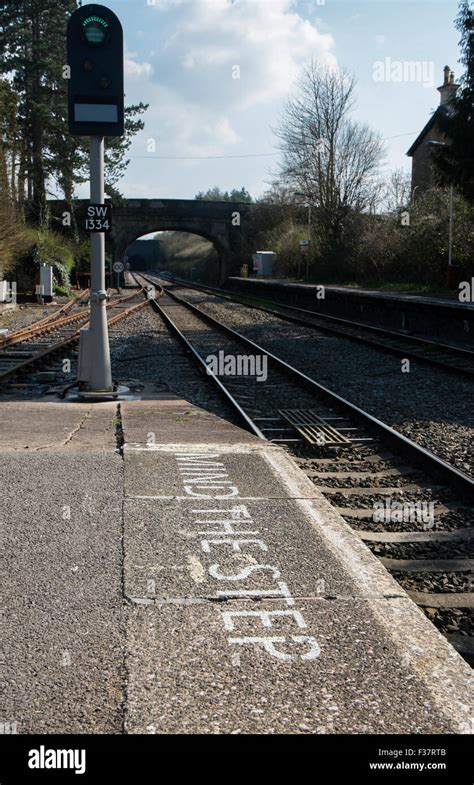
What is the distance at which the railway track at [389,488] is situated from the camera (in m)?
4.35

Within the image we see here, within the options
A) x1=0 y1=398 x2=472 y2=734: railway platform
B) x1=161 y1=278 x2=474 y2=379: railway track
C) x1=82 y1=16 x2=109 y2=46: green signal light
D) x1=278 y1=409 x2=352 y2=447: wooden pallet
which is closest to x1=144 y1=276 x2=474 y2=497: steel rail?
x1=278 y1=409 x2=352 y2=447: wooden pallet

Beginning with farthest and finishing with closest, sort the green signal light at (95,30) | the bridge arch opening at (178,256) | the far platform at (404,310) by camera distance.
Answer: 1. the bridge arch opening at (178,256)
2. the far platform at (404,310)
3. the green signal light at (95,30)

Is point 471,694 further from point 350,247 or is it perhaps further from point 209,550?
point 350,247

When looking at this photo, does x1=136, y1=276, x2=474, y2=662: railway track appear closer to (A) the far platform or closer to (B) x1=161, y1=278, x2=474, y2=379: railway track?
(B) x1=161, y1=278, x2=474, y2=379: railway track

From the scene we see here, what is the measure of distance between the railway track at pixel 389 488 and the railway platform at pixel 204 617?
326mm

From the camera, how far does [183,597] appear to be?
146 inches

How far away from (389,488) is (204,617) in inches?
122

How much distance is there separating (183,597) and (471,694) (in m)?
1.32

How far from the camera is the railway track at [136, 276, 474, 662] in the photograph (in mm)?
4348

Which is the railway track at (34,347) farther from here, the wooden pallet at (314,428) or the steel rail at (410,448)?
the steel rail at (410,448)

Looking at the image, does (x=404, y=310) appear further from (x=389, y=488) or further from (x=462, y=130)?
(x=389, y=488)

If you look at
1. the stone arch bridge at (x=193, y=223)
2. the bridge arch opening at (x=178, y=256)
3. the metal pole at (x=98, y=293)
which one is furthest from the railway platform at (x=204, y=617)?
the bridge arch opening at (x=178, y=256)
